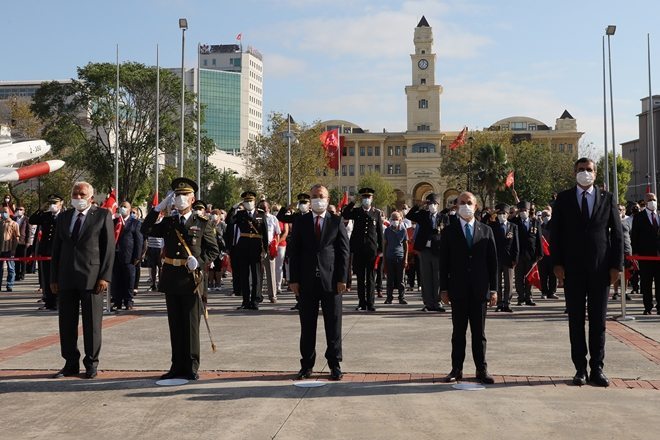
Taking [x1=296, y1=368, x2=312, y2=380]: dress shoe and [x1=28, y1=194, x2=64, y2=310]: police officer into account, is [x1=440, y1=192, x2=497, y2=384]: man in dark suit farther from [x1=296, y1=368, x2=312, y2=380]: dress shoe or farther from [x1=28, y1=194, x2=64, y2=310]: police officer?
[x1=28, y1=194, x2=64, y2=310]: police officer

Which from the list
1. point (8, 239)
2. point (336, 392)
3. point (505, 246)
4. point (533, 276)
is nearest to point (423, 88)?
point (8, 239)

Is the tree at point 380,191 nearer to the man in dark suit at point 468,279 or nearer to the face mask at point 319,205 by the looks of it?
the face mask at point 319,205

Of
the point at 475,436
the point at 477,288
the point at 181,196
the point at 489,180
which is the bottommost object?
the point at 475,436

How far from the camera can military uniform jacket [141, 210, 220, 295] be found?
26.1 ft

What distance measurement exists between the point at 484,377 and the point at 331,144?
155 feet

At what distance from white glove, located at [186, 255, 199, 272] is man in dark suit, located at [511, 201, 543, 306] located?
28.1 feet

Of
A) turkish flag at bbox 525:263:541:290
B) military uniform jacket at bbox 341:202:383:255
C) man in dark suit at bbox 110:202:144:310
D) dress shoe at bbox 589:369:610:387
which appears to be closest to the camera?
dress shoe at bbox 589:369:610:387

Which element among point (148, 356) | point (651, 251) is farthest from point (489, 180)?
point (148, 356)

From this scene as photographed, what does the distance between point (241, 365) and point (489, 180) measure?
68.4 metres

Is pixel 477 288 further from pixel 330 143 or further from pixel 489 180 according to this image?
pixel 489 180

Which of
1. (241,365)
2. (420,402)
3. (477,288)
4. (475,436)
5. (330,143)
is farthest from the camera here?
(330,143)

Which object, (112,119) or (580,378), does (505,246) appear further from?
(112,119)

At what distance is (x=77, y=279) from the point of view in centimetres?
812

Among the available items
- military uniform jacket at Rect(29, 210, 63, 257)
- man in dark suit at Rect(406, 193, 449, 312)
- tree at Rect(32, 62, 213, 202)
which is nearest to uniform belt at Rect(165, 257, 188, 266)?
man in dark suit at Rect(406, 193, 449, 312)
